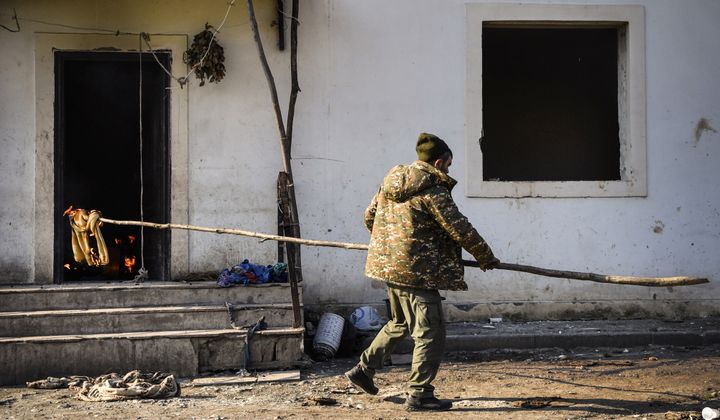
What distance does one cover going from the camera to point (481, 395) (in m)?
7.07

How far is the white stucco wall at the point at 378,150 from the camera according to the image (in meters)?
9.44

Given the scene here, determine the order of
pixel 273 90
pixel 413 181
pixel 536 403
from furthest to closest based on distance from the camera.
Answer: pixel 273 90, pixel 536 403, pixel 413 181

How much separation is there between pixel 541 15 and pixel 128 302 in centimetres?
527

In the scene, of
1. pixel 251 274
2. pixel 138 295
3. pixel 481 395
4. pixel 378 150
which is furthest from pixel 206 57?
pixel 481 395

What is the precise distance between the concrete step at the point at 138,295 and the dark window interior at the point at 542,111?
18.4ft

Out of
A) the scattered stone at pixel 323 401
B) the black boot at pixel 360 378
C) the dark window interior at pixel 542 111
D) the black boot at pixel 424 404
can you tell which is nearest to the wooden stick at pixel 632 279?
the black boot at pixel 424 404

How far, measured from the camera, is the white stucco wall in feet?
31.0

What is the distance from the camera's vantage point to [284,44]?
31.4 feet

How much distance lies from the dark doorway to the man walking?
3713 millimetres

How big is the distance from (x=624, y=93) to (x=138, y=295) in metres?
5.64

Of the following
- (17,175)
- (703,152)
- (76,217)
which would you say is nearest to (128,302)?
(76,217)

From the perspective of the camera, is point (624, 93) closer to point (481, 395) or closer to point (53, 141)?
point (481, 395)

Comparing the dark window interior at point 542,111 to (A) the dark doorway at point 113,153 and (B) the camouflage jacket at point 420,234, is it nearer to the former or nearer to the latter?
(A) the dark doorway at point 113,153

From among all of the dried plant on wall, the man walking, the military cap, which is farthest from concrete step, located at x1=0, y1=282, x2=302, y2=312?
the military cap
